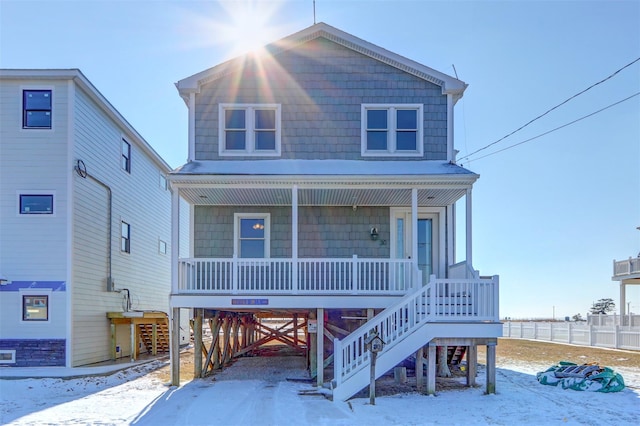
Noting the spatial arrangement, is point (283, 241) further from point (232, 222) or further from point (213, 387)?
point (213, 387)

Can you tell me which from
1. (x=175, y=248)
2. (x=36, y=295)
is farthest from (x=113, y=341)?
(x=175, y=248)

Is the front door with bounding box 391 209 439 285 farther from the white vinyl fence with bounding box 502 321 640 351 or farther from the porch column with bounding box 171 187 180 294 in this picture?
the porch column with bounding box 171 187 180 294

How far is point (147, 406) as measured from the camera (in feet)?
29.4

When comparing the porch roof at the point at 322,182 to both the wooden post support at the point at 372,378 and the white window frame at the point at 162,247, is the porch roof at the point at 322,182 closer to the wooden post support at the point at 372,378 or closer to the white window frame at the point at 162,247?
the wooden post support at the point at 372,378

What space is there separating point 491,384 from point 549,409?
1343mm

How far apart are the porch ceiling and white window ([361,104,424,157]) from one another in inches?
48.8

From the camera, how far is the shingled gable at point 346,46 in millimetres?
12320

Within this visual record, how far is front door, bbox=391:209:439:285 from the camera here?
12641 mm

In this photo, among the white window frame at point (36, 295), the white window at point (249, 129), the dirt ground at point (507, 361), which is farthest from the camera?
the white window frame at point (36, 295)

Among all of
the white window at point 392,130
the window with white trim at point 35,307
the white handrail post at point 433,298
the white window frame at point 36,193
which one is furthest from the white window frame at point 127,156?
A: the white handrail post at point 433,298

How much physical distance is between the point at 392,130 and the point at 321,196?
256 centimetres

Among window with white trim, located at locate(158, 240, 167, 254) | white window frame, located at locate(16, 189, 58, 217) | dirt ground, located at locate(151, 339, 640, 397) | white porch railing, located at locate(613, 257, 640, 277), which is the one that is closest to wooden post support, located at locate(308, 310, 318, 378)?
dirt ground, located at locate(151, 339, 640, 397)

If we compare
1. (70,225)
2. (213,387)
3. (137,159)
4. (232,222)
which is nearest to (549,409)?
(213,387)

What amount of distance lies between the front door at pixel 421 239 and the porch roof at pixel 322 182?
1.32ft
